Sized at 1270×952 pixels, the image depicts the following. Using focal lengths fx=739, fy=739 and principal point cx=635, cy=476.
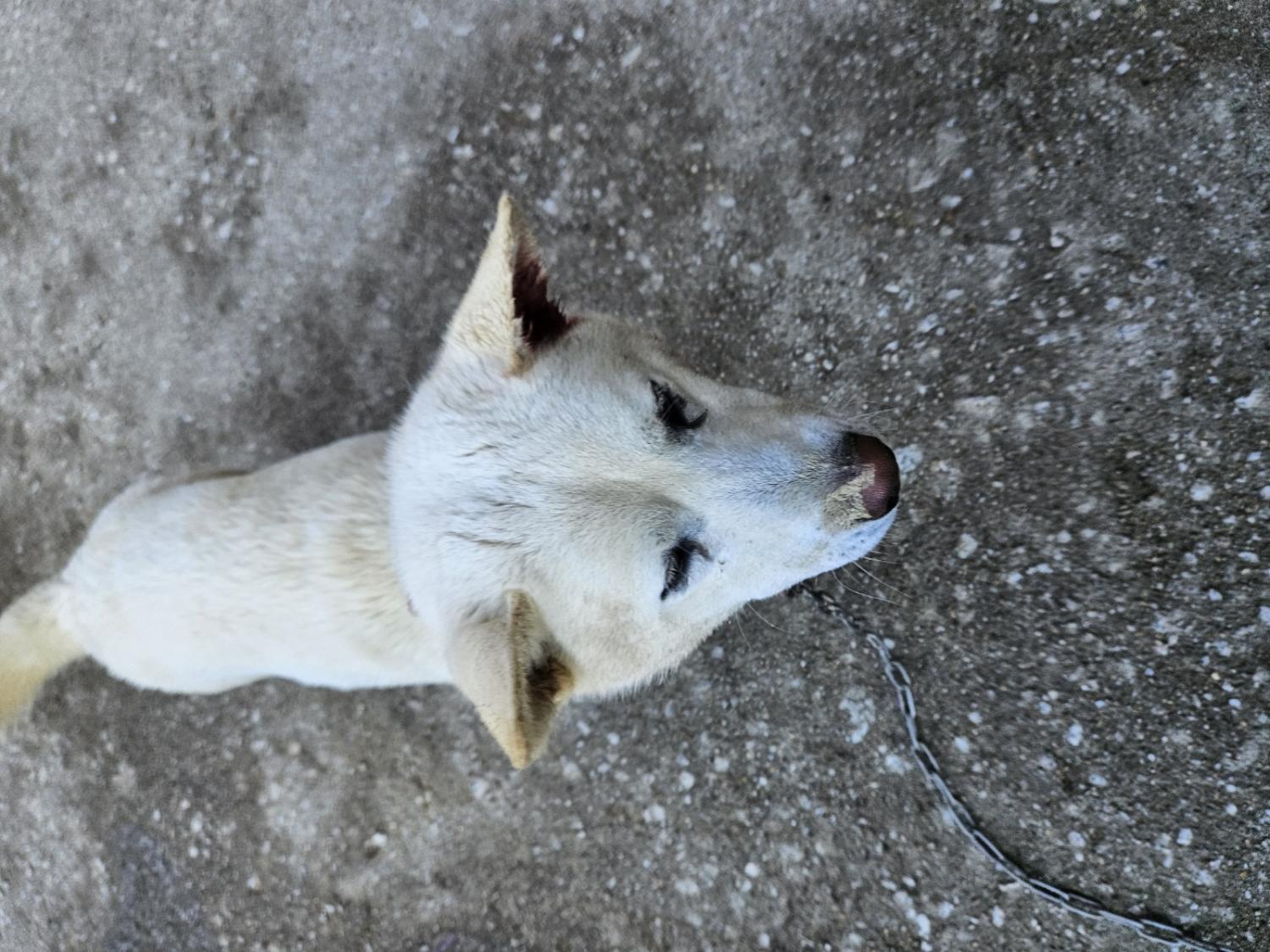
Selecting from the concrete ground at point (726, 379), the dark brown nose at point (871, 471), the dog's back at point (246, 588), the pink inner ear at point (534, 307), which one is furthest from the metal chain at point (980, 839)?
the dog's back at point (246, 588)

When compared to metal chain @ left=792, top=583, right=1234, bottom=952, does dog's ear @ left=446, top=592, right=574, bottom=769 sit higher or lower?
higher

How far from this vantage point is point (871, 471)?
6.75ft

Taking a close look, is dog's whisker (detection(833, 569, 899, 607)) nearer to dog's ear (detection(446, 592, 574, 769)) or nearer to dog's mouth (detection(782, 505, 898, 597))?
dog's mouth (detection(782, 505, 898, 597))

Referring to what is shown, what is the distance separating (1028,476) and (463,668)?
217 cm

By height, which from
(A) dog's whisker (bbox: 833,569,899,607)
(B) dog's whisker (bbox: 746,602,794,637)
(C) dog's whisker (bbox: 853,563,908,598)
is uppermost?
(C) dog's whisker (bbox: 853,563,908,598)

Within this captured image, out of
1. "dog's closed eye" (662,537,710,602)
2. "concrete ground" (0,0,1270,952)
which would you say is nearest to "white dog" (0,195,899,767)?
"dog's closed eye" (662,537,710,602)

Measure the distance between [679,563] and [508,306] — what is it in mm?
864

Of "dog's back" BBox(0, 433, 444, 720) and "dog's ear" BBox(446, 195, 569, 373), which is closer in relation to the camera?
"dog's ear" BBox(446, 195, 569, 373)

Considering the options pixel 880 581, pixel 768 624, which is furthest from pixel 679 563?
pixel 880 581

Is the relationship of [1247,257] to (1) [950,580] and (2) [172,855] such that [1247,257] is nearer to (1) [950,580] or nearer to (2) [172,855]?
(1) [950,580]

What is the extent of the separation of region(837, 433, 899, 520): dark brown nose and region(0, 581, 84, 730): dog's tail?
9.47 ft

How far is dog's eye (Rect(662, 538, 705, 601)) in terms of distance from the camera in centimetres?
205

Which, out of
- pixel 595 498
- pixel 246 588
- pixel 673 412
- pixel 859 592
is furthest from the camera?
pixel 859 592

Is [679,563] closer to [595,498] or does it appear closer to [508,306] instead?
[595,498]
